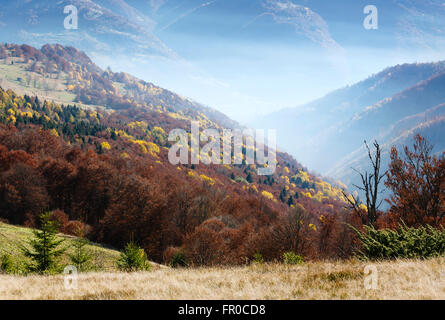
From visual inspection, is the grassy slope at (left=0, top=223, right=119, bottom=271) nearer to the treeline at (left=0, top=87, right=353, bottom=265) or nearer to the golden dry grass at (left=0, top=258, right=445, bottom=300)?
the treeline at (left=0, top=87, right=353, bottom=265)

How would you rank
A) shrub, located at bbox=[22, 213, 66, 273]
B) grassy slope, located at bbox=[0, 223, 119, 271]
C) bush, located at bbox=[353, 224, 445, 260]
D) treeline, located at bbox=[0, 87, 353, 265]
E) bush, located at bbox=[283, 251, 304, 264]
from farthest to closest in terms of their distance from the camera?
treeline, located at bbox=[0, 87, 353, 265] < grassy slope, located at bbox=[0, 223, 119, 271] < shrub, located at bbox=[22, 213, 66, 273] < bush, located at bbox=[283, 251, 304, 264] < bush, located at bbox=[353, 224, 445, 260]

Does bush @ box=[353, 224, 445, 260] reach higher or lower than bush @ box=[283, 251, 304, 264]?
higher

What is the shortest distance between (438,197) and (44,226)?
33566mm

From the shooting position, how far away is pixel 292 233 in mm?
50531

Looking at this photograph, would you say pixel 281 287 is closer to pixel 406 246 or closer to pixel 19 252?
pixel 406 246

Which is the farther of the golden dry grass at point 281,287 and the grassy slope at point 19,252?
the grassy slope at point 19,252

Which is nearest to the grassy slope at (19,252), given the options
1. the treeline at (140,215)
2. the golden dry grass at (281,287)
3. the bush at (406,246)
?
the treeline at (140,215)

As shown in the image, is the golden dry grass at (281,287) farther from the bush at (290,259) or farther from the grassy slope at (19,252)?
the grassy slope at (19,252)

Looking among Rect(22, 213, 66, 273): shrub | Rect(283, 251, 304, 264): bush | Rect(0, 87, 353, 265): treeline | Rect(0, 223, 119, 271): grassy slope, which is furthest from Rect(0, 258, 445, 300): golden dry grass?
Rect(0, 87, 353, 265): treeline

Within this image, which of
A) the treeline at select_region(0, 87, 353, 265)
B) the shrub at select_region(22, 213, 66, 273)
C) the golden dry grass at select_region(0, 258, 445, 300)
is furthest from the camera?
the treeline at select_region(0, 87, 353, 265)

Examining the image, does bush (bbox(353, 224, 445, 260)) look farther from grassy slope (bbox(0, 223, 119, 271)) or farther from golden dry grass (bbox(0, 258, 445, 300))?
grassy slope (bbox(0, 223, 119, 271))

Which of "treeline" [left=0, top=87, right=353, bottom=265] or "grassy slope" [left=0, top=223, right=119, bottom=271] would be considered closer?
"grassy slope" [left=0, top=223, right=119, bottom=271]
